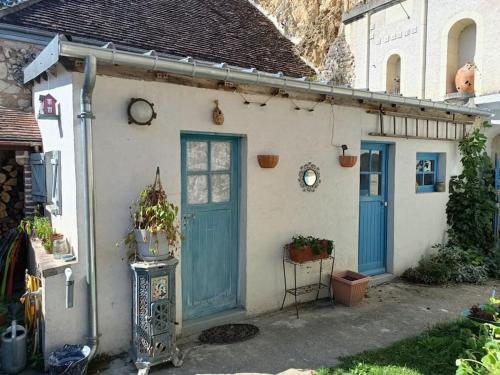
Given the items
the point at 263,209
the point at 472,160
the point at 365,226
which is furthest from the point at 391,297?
the point at 472,160

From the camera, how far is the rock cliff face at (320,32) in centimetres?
1294

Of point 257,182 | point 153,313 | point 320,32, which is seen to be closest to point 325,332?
point 257,182

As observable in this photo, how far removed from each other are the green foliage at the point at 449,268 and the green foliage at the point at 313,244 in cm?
266

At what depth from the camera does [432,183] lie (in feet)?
26.9

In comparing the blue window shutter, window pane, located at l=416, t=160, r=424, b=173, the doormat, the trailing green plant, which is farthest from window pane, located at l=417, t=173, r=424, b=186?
the blue window shutter

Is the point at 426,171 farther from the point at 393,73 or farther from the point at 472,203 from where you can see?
the point at 393,73

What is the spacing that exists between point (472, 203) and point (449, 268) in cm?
170

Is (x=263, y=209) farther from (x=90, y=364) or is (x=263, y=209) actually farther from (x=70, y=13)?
(x=70, y=13)

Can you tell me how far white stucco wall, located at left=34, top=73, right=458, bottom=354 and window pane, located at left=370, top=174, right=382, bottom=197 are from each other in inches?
11.1

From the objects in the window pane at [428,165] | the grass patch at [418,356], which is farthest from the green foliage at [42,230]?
the window pane at [428,165]

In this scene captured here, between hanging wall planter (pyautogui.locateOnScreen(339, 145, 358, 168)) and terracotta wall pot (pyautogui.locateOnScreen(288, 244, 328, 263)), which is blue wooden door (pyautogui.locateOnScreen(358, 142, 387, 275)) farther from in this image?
terracotta wall pot (pyautogui.locateOnScreen(288, 244, 328, 263))

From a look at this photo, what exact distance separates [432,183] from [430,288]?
2.44m

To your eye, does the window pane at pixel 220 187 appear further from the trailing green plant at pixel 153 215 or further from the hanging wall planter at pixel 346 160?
the hanging wall planter at pixel 346 160

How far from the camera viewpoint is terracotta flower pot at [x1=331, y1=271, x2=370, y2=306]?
5844 mm
